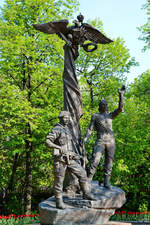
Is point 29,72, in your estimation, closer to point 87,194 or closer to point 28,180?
point 28,180

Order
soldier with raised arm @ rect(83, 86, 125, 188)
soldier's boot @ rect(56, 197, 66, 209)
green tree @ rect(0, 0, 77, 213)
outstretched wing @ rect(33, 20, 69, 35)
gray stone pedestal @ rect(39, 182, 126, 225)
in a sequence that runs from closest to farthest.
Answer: gray stone pedestal @ rect(39, 182, 126, 225), soldier's boot @ rect(56, 197, 66, 209), soldier with raised arm @ rect(83, 86, 125, 188), outstretched wing @ rect(33, 20, 69, 35), green tree @ rect(0, 0, 77, 213)

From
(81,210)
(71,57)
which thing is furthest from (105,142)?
(71,57)

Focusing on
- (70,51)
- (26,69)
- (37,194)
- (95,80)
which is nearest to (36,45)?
(26,69)

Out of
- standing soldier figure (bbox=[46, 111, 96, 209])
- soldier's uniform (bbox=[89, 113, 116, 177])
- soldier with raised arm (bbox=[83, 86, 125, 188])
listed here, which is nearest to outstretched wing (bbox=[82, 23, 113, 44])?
soldier with raised arm (bbox=[83, 86, 125, 188])

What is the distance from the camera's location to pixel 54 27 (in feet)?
23.0

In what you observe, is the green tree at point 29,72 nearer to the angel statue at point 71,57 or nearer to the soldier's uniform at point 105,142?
the angel statue at point 71,57

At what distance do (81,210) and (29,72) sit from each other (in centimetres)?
823

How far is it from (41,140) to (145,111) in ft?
19.0

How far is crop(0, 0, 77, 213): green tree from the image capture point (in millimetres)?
10883

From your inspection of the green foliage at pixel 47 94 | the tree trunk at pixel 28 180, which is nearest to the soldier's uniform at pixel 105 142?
the green foliage at pixel 47 94

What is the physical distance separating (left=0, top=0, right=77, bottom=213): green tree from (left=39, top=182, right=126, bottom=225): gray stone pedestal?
524 centimetres

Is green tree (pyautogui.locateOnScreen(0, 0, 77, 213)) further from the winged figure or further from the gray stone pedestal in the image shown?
the gray stone pedestal

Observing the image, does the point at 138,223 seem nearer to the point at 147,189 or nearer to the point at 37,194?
the point at 147,189

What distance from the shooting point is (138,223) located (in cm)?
901
